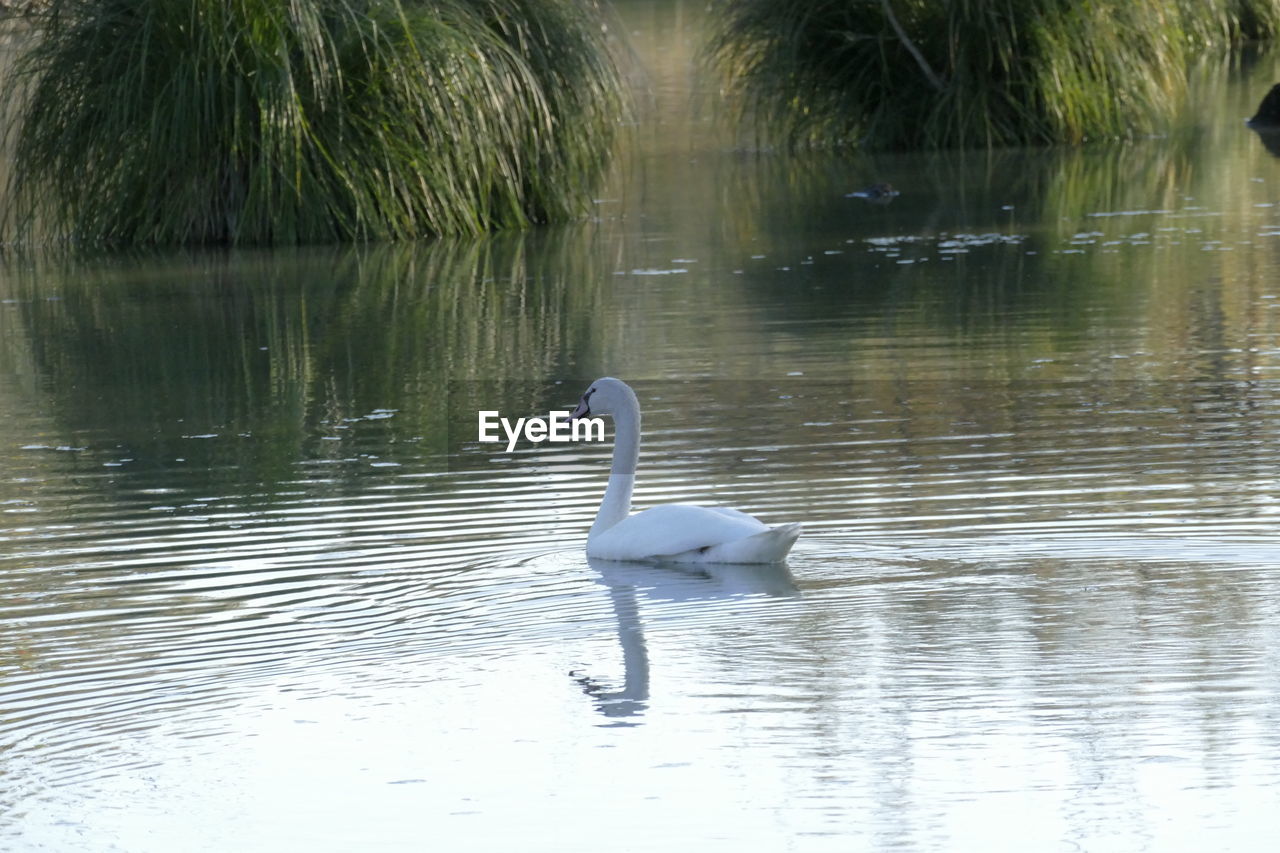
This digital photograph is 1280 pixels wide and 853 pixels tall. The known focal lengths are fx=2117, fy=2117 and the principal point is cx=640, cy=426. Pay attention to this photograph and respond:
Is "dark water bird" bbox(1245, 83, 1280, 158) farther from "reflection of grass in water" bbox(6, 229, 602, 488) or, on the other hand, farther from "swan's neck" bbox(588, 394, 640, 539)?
"swan's neck" bbox(588, 394, 640, 539)

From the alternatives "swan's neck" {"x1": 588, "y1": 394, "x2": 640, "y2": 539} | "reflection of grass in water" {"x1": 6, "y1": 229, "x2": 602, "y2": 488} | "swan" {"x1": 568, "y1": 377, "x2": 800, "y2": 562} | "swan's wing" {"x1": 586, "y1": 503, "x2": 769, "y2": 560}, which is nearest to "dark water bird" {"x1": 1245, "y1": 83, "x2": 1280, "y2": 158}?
"reflection of grass in water" {"x1": 6, "y1": 229, "x2": 602, "y2": 488}

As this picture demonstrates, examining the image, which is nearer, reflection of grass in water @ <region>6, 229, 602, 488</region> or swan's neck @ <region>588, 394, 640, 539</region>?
swan's neck @ <region>588, 394, 640, 539</region>

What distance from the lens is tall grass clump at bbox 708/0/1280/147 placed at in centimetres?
2106

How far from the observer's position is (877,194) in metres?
17.6

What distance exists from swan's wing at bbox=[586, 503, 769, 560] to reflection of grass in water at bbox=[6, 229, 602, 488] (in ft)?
6.39

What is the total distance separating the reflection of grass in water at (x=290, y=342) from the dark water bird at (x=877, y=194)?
2751 millimetres

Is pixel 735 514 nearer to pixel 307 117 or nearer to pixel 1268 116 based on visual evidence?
pixel 307 117

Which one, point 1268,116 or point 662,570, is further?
point 1268,116

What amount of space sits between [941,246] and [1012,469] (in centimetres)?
721

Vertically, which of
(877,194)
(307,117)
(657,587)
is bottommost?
(657,587)

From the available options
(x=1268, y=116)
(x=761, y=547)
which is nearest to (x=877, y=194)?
(x=1268, y=116)

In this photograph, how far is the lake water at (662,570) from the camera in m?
4.27

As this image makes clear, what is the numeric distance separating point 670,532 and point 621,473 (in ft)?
1.72

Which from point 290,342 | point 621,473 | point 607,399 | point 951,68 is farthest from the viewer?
point 951,68
